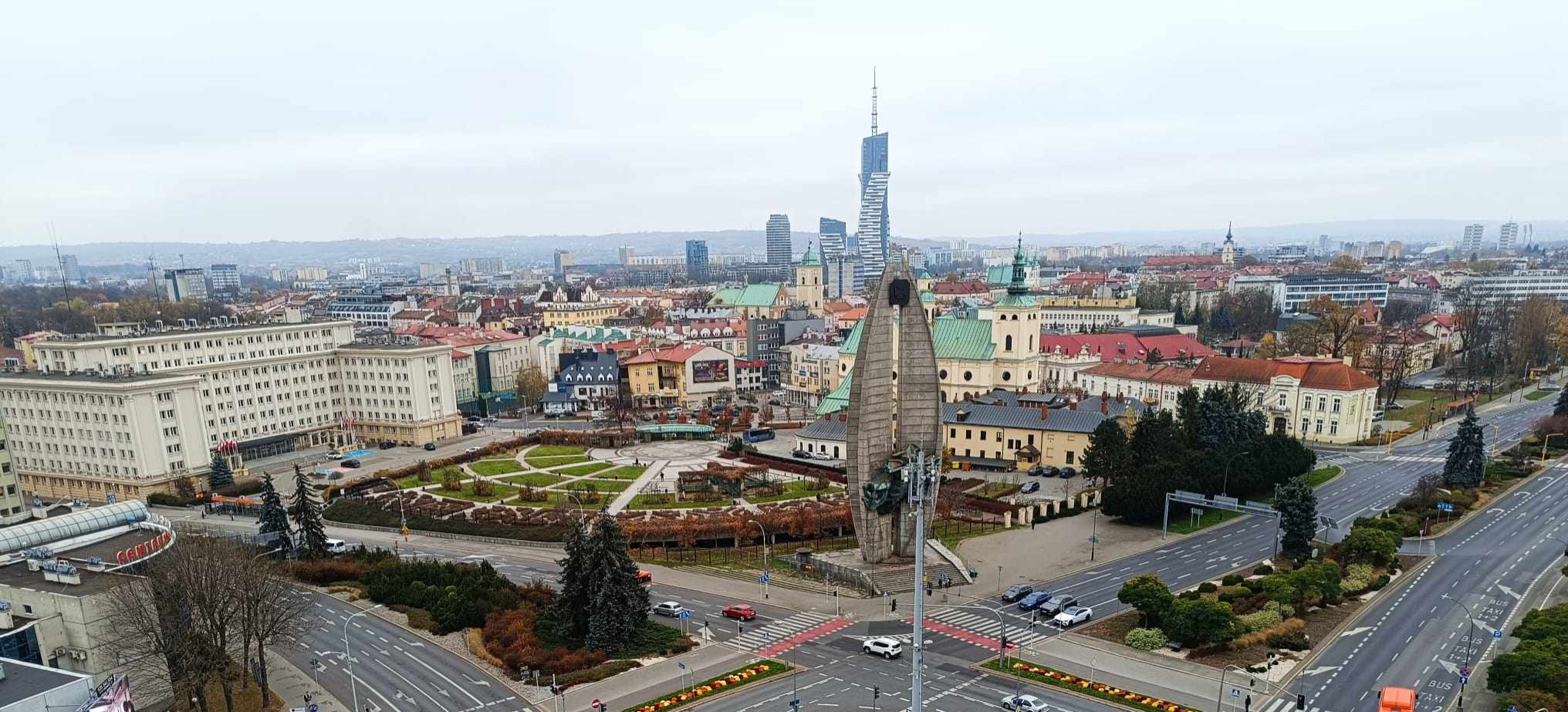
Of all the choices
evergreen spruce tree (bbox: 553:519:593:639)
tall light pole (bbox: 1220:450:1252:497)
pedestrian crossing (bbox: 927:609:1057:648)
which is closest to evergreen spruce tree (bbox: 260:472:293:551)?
evergreen spruce tree (bbox: 553:519:593:639)

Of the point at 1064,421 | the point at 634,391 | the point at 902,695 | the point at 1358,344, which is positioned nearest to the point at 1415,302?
the point at 1358,344

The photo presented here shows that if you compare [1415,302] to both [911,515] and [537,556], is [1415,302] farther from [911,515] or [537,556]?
[537,556]

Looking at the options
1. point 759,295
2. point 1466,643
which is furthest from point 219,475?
point 759,295

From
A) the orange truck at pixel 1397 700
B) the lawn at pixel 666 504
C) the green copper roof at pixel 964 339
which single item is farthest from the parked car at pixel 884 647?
the green copper roof at pixel 964 339

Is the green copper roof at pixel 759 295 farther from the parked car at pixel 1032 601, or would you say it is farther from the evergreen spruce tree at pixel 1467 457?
the parked car at pixel 1032 601

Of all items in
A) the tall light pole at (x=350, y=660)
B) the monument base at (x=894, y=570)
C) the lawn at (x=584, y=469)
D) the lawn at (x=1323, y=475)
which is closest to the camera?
the tall light pole at (x=350, y=660)

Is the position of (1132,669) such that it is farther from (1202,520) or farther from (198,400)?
(198,400)
